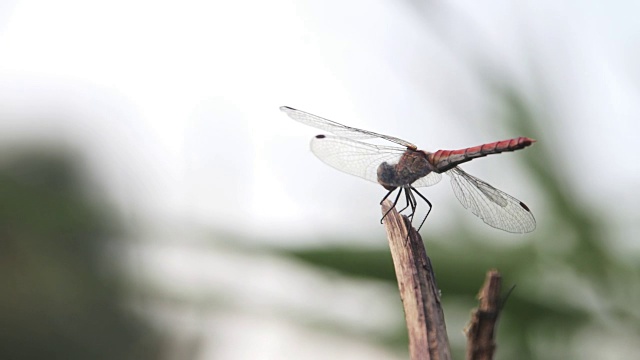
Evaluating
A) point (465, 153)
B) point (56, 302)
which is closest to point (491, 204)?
point (465, 153)

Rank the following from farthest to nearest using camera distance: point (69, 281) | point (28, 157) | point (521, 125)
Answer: point (28, 157)
point (69, 281)
point (521, 125)

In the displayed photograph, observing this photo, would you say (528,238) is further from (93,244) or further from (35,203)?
(93,244)

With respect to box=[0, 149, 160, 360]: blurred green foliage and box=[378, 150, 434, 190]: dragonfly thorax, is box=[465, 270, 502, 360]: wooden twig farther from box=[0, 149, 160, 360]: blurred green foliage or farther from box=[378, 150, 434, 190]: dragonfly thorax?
box=[0, 149, 160, 360]: blurred green foliage

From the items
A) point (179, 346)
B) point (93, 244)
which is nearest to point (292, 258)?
point (179, 346)

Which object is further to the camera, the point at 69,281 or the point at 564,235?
the point at 69,281

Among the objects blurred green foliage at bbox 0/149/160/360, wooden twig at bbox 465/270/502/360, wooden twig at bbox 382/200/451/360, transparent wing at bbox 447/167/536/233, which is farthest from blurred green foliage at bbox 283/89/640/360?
blurred green foliage at bbox 0/149/160/360

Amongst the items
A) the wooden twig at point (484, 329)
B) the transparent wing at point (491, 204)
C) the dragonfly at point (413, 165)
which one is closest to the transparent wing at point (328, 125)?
the dragonfly at point (413, 165)
